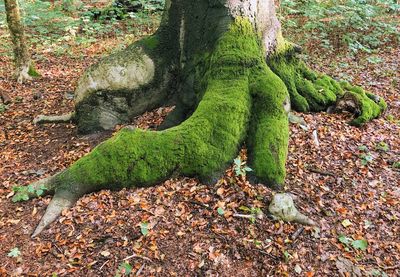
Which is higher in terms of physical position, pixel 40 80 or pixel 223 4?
pixel 223 4

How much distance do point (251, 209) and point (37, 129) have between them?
4646mm

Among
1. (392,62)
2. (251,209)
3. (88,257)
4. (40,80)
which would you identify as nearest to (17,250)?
(88,257)

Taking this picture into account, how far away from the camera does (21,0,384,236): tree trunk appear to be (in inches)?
174

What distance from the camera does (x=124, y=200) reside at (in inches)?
167

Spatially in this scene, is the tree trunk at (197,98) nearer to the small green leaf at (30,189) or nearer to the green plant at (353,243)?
the small green leaf at (30,189)

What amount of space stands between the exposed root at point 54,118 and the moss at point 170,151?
2.41 meters

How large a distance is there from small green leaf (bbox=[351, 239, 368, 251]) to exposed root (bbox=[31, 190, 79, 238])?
3379 millimetres

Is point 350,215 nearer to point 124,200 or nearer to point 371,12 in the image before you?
point 124,200

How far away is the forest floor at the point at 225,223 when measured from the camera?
362cm

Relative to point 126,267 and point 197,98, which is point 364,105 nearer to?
point 197,98

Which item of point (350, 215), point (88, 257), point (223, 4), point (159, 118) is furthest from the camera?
point (159, 118)

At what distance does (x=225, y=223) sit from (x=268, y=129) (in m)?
1.50

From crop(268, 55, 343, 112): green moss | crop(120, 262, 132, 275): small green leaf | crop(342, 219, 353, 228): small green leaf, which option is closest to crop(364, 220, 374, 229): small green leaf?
crop(342, 219, 353, 228): small green leaf

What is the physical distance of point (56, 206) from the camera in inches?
164
